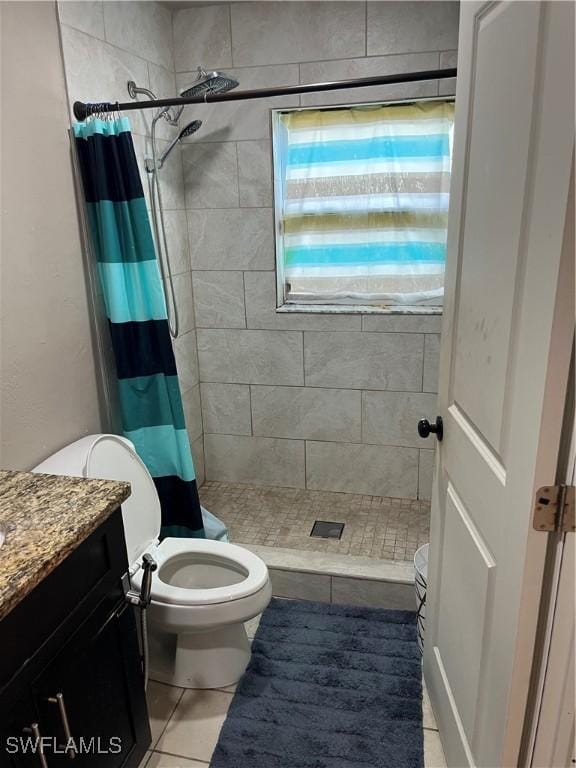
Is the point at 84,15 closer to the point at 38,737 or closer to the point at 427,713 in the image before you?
the point at 38,737

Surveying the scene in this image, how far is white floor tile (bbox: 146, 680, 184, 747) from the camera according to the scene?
1796 millimetres

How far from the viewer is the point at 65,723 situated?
1190mm

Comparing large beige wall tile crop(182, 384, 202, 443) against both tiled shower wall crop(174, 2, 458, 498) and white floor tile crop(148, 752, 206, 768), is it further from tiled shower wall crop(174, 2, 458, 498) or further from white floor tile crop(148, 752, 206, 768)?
white floor tile crop(148, 752, 206, 768)

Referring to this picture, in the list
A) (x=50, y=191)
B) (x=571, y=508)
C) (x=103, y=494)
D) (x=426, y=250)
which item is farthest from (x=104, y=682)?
(x=426, y=250)

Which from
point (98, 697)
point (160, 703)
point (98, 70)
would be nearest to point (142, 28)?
point (98, 70)

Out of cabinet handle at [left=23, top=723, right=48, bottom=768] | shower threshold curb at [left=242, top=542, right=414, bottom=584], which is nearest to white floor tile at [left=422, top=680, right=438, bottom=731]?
shower threshold curb at [left=242, top=542, right=414, bottom=584]

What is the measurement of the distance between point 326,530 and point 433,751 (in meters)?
1.11

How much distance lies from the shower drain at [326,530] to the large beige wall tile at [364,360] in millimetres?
691

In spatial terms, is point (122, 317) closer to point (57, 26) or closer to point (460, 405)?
point (57, 26)

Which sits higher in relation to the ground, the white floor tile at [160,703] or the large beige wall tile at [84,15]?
the large beige wall tile at [84,15]

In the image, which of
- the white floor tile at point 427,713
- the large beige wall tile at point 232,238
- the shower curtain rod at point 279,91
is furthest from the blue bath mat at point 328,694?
the shower curtain rod at point 279,91

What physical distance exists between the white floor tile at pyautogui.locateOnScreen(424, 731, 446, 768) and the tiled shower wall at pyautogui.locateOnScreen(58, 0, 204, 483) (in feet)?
5.76

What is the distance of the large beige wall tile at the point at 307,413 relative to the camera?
2877 mm

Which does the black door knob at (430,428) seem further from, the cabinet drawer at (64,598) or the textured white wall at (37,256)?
the textured white wall at (37,256)
